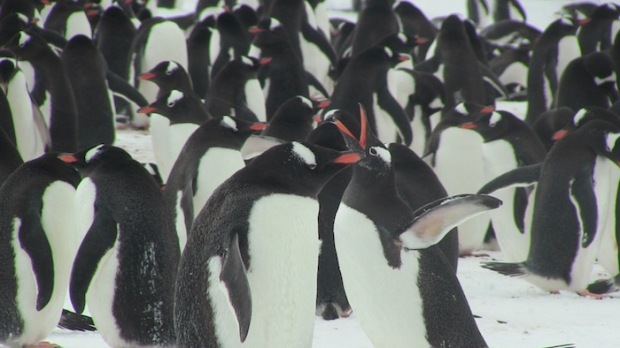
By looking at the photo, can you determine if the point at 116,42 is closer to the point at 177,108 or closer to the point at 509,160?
the point at 177,108

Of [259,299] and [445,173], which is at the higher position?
A: [259,299]

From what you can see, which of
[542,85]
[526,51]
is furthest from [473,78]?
[526,51]

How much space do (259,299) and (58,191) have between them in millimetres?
1152

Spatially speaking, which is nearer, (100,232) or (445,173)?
(100,232)

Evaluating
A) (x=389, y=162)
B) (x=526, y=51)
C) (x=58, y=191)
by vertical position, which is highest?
(x=389, y=162)

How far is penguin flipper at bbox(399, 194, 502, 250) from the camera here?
3.29 m

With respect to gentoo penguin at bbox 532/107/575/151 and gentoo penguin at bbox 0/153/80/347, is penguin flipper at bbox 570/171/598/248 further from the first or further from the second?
gentoo penguin at bbox 0/153/80/347

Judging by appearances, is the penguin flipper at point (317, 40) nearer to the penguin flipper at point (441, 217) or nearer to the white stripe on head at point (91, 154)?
the white stripe on head at point (91, 154)

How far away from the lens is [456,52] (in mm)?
8742

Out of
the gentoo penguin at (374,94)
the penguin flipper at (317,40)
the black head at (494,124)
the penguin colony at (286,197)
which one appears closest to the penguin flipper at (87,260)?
the penguin colony at (286,197)

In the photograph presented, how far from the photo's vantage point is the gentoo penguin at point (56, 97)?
6910 mm

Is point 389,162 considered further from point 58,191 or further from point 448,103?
point 448,103

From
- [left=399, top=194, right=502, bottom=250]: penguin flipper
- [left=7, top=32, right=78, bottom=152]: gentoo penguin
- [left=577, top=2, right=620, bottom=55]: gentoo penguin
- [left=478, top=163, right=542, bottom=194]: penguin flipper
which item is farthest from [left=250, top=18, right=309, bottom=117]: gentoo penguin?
[left=399, top=194, right=502, bottom=250]: penguin flipper

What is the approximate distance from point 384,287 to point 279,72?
16.0 ft
